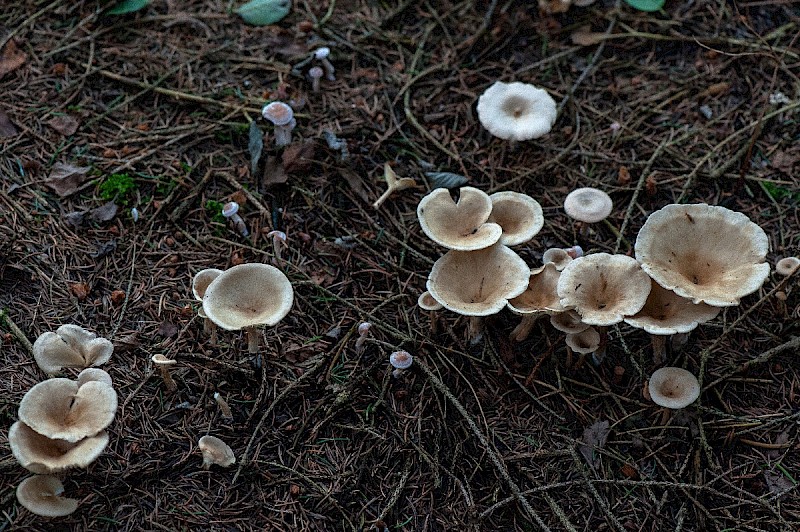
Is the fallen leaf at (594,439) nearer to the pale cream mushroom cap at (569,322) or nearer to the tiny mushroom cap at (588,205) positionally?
the pale cream mushroom cap at (569,322)

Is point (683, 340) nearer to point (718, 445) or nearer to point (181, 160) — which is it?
point (718, 445)

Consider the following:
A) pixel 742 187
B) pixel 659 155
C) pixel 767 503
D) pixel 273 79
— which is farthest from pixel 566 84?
pixel 767 503

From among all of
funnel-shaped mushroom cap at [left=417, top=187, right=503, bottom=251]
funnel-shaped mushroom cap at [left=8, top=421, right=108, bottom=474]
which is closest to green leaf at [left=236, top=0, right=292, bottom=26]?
funnel-shaped mushroom cap at [left=417, top=187, right=503, bottom=251]

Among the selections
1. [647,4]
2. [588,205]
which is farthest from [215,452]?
[647,4]

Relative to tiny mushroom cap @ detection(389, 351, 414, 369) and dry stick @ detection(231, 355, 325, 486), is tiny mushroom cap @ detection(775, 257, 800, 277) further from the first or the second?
dry stick @ detection(231, 355, 325, 486)

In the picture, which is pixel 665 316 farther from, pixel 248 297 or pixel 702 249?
pixel 248 297

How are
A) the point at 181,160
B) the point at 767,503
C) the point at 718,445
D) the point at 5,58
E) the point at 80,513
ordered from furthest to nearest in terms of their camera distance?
the point at 5,58, the point at 181,160, the point at 718,445, the point at 767,503, the point at 80,513
